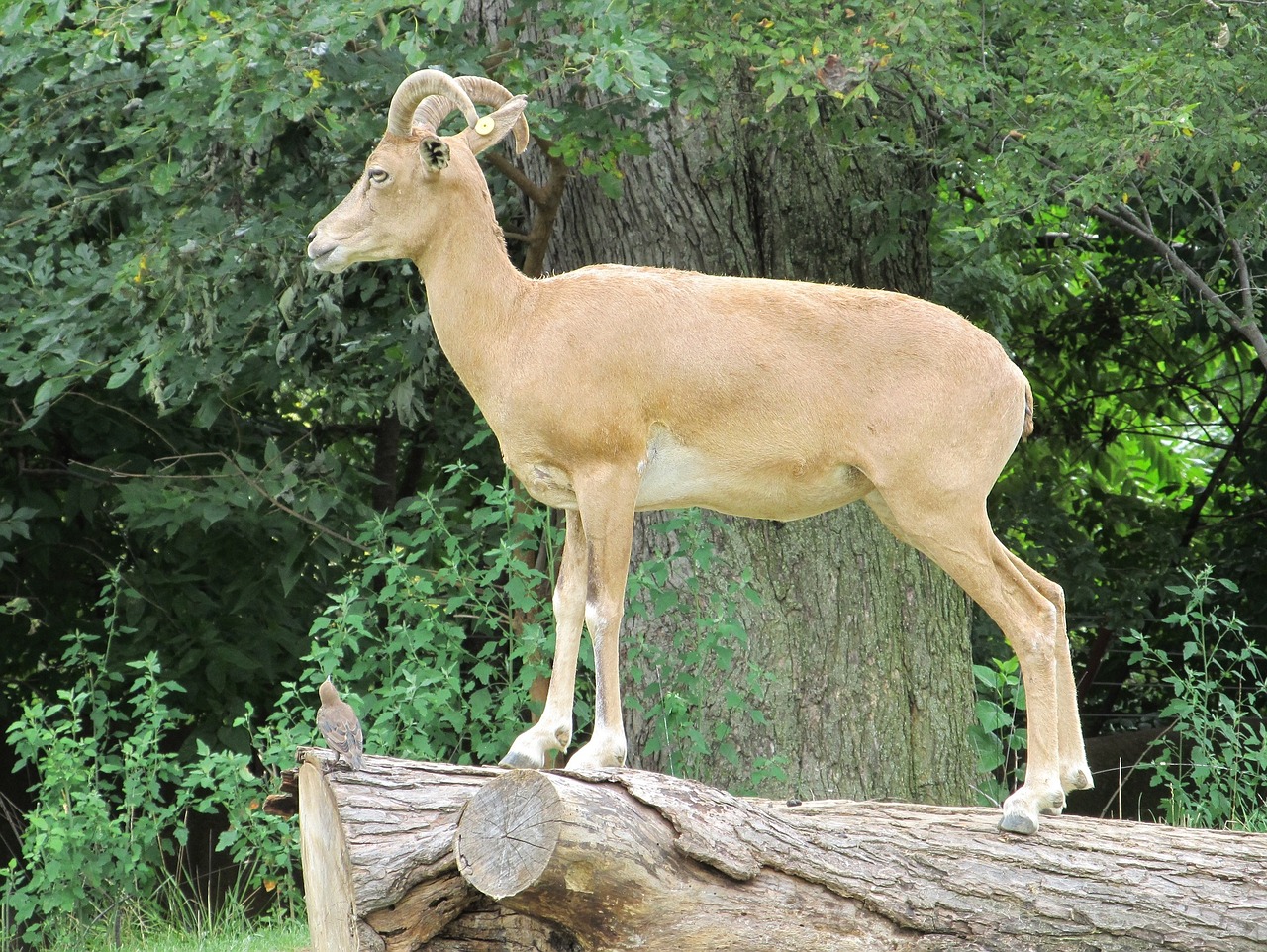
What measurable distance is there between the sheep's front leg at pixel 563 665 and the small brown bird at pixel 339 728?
0.51 m

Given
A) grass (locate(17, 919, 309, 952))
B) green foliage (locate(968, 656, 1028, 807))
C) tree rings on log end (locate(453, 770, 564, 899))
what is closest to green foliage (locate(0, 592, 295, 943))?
grass (locate(17, 919, 309, 952))

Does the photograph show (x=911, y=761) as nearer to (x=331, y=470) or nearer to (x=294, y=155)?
(x=331, y=470)

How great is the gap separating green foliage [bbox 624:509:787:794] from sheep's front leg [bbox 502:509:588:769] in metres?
1.09

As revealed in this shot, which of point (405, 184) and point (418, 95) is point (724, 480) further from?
point (418, 95)

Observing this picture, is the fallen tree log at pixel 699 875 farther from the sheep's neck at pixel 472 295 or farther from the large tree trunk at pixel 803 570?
the large tree trunk at pixel 803 570

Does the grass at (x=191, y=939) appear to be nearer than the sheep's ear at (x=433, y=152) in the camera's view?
No

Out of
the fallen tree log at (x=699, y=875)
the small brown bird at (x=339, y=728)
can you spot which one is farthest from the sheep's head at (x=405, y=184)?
the fallen tree log at (x=699, y=875)

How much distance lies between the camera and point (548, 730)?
479 centimetres

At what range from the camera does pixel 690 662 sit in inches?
251

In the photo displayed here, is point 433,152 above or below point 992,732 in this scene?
above

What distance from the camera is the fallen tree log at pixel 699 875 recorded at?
410 centimetres

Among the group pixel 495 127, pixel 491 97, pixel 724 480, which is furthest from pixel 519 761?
pixel 491 97

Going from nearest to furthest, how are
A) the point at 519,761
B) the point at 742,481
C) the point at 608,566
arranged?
the point at 519,761
the point at 608,566
the point at 742,481

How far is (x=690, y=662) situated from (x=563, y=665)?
159cm
